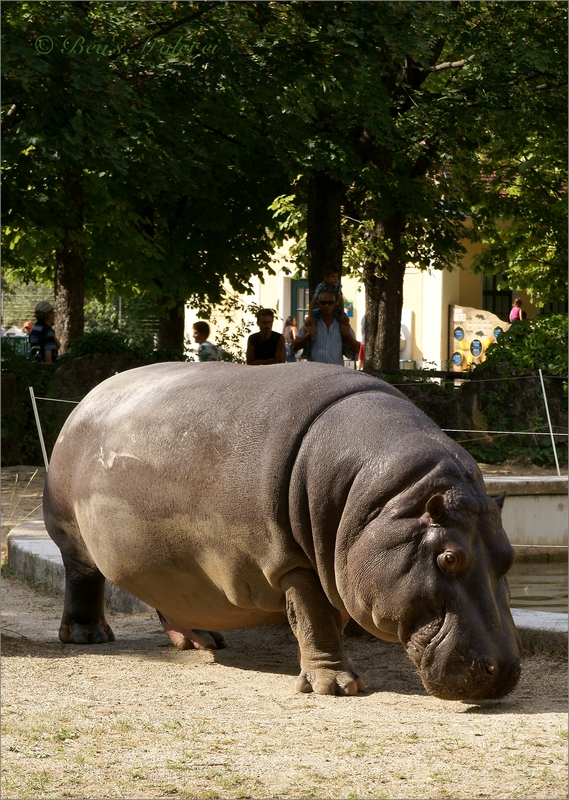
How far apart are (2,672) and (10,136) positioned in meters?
7.26

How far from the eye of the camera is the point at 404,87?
55.3 ft

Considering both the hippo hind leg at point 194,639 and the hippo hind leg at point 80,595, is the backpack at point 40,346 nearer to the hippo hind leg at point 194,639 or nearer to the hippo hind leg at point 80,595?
the hippo hind leg at point 80,595

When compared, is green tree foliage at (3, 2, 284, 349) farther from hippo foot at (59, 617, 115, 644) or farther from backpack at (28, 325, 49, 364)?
hippo foot at (59, 617, 115, 644)

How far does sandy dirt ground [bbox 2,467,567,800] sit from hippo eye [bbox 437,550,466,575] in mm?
640

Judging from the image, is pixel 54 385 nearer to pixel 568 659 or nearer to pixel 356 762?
pixel 568 659

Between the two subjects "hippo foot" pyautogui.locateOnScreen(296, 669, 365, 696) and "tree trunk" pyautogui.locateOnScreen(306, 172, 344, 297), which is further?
"tree trunk" pyautogui.locateOnScreen(306, 172, 344, 297)

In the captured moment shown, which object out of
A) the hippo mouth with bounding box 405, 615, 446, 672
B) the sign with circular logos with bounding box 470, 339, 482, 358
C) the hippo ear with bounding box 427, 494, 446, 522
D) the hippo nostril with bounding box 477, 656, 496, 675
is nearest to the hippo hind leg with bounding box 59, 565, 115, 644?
the hippo mouth with bounding box 405, 615, 446, 672

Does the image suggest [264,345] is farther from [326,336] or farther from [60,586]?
[60,586]

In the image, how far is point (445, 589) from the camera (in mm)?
4605

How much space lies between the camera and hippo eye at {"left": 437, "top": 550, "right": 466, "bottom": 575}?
4578mm

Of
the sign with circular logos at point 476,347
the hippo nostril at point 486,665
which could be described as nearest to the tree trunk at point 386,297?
the sign with circular logos at point 476,347

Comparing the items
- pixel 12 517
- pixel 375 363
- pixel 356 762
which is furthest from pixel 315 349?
pixel 356 762

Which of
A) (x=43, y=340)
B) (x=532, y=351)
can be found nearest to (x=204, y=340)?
(x=43, y=340)

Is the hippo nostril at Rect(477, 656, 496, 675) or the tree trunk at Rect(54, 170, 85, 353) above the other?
the tree trunk at Rect(54, 170, 85, 353)
